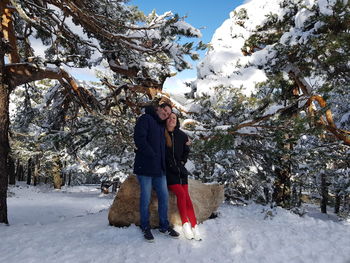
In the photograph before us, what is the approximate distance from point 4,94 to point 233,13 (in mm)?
6398

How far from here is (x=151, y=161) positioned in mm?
4391

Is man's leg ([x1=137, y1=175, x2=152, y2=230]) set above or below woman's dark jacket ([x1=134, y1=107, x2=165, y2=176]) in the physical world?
below

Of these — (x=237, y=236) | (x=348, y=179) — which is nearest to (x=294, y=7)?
(x=237, y=236)

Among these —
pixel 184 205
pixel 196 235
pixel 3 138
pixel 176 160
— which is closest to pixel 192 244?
pixel 196 235

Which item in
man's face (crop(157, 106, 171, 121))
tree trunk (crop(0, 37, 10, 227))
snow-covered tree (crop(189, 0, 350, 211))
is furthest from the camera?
tree trunk (crop(0, 37, 10, 227))

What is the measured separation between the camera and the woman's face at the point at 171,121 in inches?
189

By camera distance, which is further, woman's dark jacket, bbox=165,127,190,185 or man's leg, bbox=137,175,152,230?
woman's dark jacket, bbox=165,127,190,185

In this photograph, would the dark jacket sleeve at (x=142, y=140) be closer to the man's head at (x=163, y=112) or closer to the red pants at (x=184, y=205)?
the man's head at (x=163, y=112)

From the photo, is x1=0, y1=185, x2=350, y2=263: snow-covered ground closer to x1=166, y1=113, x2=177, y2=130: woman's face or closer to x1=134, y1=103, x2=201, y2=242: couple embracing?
x1=134, y1=103, x2=201, y2=242: couple embracing

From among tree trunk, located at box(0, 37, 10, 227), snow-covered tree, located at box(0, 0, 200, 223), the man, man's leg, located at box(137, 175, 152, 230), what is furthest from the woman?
tree trunk, located at box(0, 37, 10, 227)

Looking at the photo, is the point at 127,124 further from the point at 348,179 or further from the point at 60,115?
the point at 348,179

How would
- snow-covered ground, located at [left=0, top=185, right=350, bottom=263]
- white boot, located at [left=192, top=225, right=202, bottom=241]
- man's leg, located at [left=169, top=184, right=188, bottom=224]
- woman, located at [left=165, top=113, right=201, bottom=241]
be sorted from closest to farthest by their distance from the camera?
snow-covered ground, located at [left=0, top=185, right=350, bottom=263]
white boot, located at [left=192, top=225, right=202, bottom=241]
man's leg, located at [left=169, top=184, right=188, bottom=224]
woman, located at [left=165, top=113, right=201, bottom=241]

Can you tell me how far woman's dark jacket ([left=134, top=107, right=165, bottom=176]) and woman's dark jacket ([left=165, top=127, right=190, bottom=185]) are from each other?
20 centimetres

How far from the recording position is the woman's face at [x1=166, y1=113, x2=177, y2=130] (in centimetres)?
480
